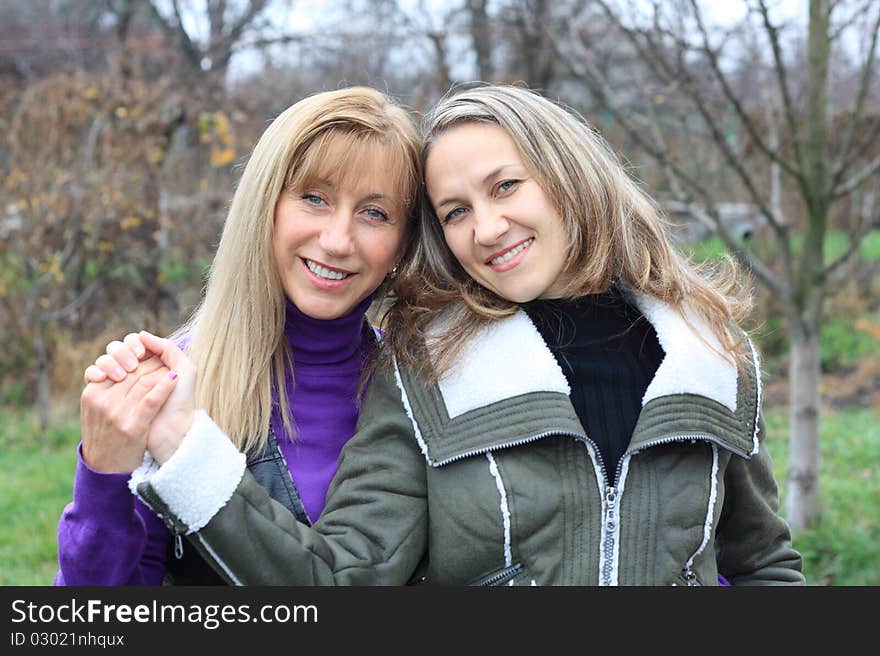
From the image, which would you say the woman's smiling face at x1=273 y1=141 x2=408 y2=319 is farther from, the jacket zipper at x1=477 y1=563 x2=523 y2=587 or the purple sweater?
the jacket zipper at x1=477 y1=563 x2=523 y2=587

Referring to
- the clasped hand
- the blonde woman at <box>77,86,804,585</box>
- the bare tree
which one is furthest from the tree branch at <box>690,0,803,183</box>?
the clasped hand

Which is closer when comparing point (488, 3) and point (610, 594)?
point (610, 594)

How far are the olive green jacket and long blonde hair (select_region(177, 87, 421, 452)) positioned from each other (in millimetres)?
198

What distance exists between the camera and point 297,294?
2047mm

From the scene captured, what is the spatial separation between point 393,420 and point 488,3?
7952 mm

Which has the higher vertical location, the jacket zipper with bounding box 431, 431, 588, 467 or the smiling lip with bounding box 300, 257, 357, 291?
the smiling lip with bounding box 300, 257, 357, 291

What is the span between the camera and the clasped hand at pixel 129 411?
1719mm

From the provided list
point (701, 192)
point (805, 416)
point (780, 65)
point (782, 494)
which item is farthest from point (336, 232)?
point (782, 494)

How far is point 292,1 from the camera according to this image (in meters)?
10.2

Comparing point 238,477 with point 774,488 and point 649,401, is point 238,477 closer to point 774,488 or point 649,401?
point 649,401

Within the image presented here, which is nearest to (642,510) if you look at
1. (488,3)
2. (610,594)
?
(610,594)

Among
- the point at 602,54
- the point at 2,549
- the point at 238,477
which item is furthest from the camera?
the point at 602,54

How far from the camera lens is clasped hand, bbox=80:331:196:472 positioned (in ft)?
5.64

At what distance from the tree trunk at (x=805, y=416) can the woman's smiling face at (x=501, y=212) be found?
87.9 inches
